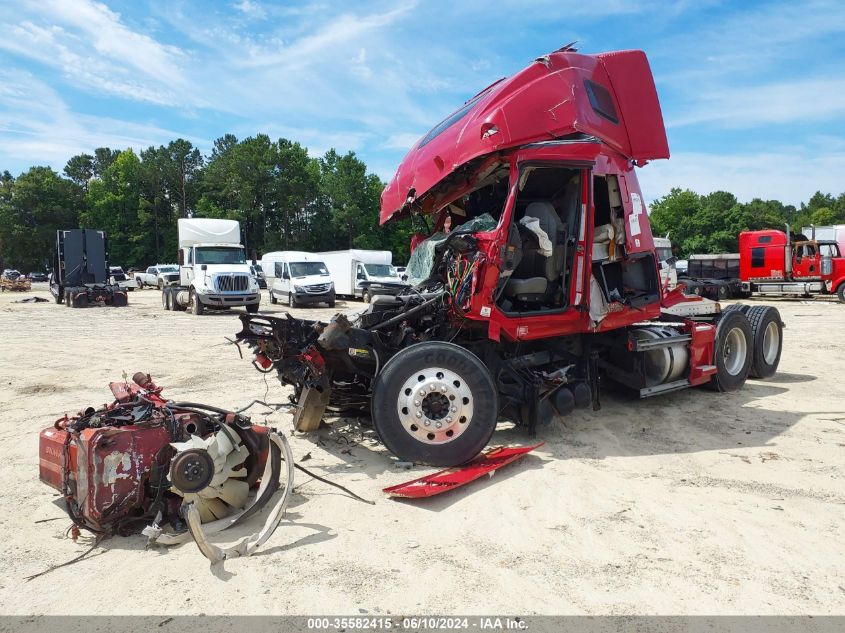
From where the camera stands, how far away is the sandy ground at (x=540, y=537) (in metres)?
2.90

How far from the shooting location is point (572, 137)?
218 inches

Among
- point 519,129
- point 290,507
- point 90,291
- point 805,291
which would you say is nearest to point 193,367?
point 290,507

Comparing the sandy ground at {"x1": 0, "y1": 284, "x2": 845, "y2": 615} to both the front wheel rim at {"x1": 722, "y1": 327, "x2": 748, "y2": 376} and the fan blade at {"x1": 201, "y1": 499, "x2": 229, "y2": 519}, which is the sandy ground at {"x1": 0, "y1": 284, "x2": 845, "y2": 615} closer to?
the fan blade at {"x1": 201, "y1": 499, "x2": 229, "y2": 519}

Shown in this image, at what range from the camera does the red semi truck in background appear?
25375 millimetres

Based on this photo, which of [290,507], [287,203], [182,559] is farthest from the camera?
[287,203]

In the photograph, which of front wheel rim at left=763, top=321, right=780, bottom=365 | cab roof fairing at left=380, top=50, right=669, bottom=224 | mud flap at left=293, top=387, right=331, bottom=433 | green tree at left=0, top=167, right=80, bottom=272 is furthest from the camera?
green tree at left=0, top=167, right=80, bottom=272

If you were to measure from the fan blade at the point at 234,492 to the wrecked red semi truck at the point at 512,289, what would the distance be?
3.81ft

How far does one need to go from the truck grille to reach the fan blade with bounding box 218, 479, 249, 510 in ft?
58.2

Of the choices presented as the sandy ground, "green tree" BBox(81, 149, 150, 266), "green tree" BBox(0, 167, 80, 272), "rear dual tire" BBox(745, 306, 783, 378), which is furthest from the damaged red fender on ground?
"green tree" BBox(0, 167, 80, 272)

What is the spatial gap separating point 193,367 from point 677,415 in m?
7.44

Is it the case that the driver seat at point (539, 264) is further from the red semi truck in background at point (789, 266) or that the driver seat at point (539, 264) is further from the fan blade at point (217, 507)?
the red semi truck in background at point (789, 266)

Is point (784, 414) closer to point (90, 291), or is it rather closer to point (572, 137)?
point (572, 137)

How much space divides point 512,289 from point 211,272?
1756cm

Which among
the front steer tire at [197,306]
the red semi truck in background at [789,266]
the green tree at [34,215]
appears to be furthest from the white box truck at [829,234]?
the green tree at [34,215]
